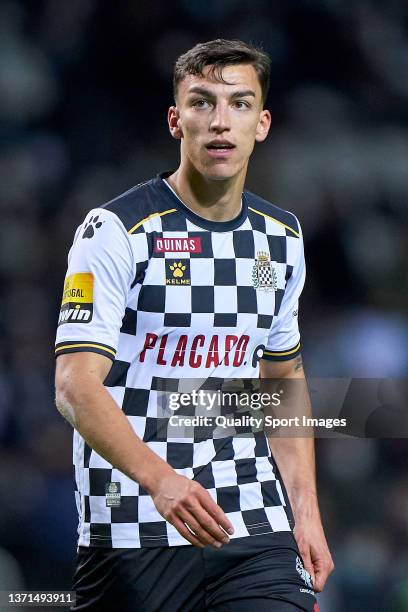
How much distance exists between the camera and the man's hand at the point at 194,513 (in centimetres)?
218

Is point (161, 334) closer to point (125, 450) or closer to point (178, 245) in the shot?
point (178, 245)

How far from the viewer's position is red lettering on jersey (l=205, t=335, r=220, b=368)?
2838mm

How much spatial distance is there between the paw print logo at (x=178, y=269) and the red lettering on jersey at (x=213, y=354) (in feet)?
0.65

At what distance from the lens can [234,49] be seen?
9.86ft

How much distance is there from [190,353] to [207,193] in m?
0.47

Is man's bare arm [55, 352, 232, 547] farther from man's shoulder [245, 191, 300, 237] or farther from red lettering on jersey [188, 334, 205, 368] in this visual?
man's shoulder [245, 191, 300, 237]

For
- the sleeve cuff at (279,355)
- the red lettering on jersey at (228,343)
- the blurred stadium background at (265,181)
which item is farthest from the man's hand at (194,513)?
the blurred stadium background at (265,181)

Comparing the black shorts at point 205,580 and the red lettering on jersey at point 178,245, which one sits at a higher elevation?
the red lettering on jersey at point 178,245

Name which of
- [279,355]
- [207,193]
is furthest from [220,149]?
[279,355]

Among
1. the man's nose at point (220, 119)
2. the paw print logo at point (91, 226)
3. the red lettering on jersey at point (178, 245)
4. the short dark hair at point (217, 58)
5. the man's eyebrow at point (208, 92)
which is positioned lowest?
the red lettering on jersey at point (178, 245)

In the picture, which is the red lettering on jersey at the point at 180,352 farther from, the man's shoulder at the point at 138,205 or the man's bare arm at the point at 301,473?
the man's bare arm at the point at 301,473

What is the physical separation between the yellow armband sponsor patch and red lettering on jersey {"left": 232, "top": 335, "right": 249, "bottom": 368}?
0.47 metres

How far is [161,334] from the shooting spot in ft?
9.21

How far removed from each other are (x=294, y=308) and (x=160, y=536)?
857mm
